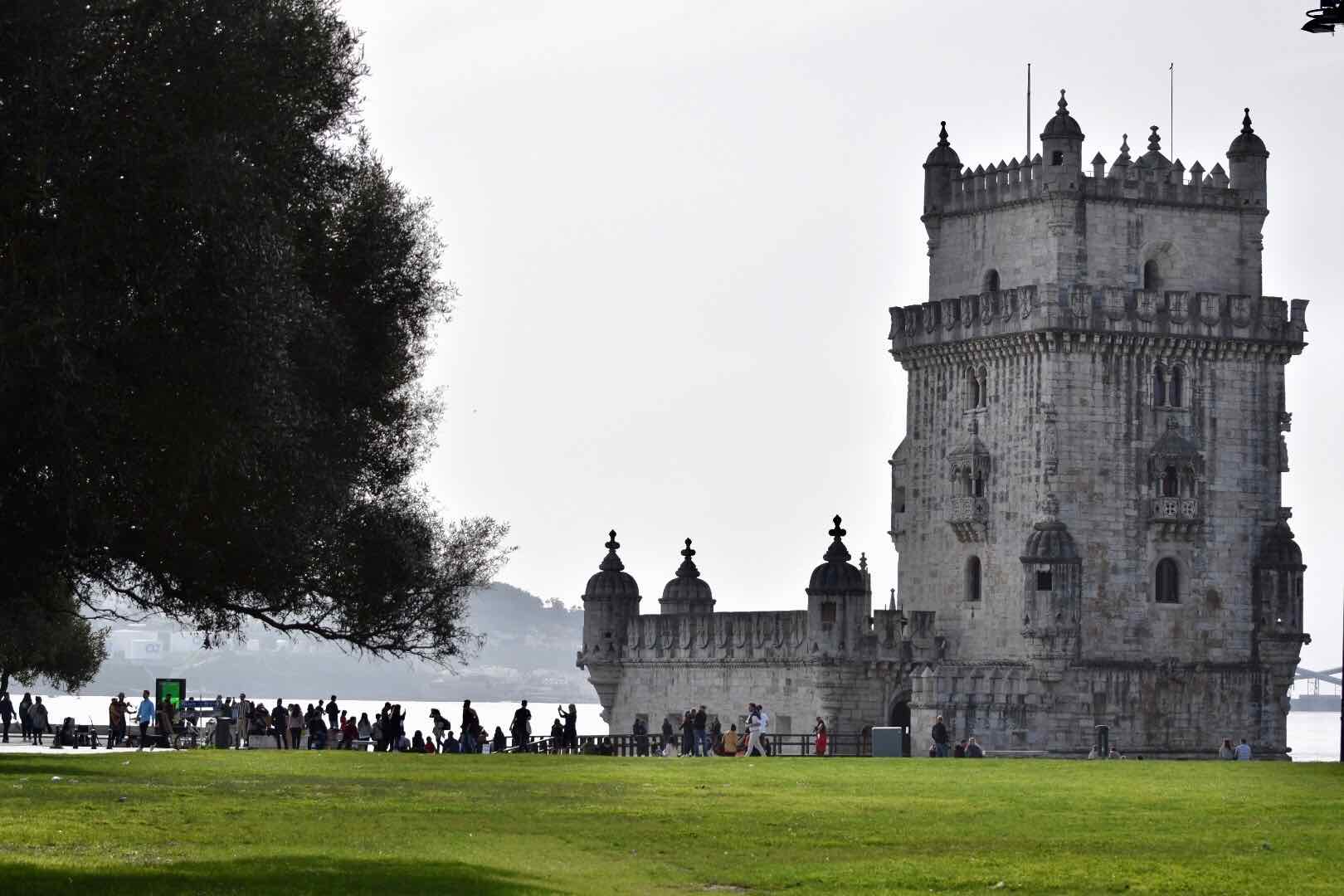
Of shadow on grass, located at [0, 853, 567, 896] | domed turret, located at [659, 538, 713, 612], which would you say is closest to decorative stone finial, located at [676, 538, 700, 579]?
domed turret, located at [659, 538, 713, 612]

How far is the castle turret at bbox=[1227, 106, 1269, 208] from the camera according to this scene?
10381 cm

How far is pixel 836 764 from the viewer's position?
66.1 metres

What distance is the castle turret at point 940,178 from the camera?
105562mm

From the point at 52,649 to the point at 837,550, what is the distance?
31.3 m

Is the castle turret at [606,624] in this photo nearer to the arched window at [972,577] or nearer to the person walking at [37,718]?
the arched window at [972,577]

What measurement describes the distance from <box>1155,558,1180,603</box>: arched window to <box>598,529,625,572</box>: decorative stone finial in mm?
22771

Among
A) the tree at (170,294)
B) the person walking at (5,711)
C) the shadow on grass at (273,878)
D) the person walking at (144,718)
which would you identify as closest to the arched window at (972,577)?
the person walking at (144,718)

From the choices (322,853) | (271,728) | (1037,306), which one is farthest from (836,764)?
(1037,306)

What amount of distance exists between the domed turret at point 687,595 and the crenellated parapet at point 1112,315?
15.9 meters

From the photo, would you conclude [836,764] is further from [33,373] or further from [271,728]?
[33,373]

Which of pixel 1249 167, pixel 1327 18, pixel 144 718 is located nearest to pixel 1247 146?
pixel 1249 167

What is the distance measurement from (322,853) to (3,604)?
11470mm

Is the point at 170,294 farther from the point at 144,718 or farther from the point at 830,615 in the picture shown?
the point at 830,615

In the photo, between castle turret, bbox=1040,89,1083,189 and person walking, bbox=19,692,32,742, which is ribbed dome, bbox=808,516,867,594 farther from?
person walking, bbox=19,692,32,742
